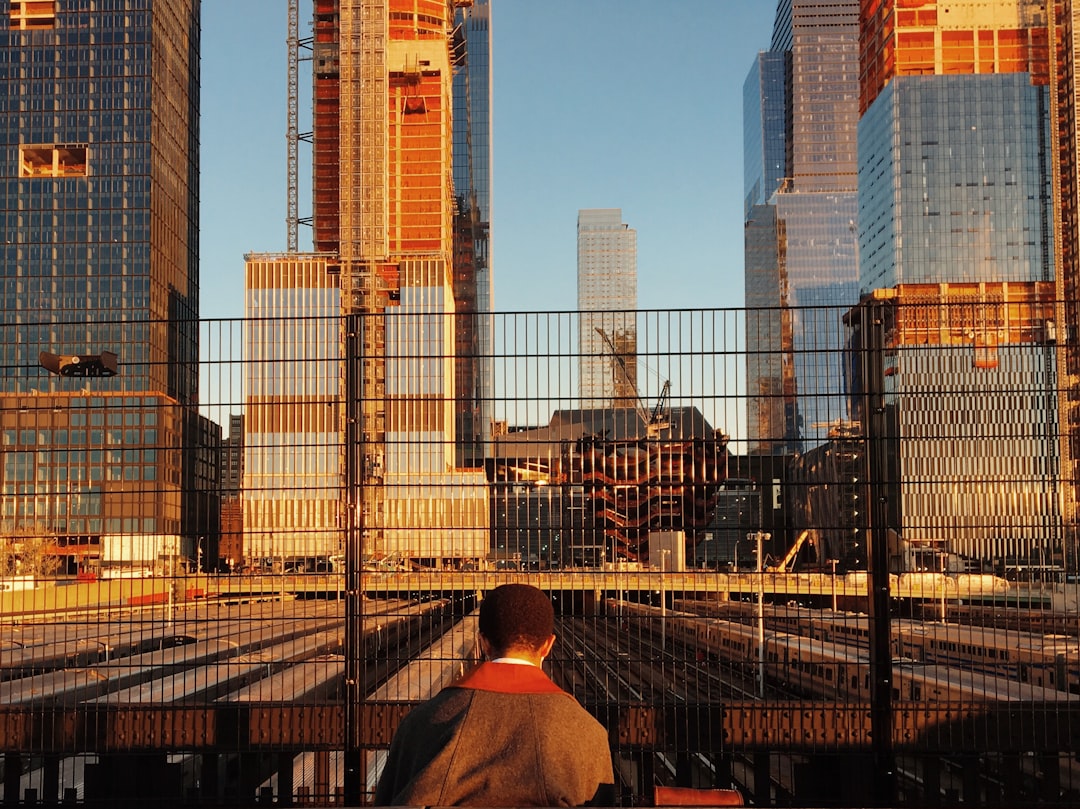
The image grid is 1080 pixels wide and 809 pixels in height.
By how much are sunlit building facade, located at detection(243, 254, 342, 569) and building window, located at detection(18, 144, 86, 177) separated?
100663mm

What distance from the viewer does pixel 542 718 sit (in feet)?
10.8

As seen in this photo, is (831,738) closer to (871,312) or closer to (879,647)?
(879,647)

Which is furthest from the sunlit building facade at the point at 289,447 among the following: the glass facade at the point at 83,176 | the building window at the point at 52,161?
the building window at the point at 52,161

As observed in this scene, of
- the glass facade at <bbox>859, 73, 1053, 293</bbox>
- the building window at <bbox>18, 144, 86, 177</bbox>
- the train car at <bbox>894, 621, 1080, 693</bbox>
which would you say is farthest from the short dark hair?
the glass facade at <bbox>859, 73, 1053, 293</bbox>

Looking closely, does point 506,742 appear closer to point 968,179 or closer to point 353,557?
point 353,557

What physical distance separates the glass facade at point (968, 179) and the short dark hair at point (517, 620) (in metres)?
113

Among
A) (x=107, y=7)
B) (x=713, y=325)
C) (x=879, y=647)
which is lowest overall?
(x=879, y=647)

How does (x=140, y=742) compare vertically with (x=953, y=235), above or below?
below

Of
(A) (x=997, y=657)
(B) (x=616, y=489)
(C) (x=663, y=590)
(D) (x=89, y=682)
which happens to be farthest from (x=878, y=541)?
(D) (x=89, y=682)

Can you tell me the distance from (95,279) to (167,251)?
782 centimetres

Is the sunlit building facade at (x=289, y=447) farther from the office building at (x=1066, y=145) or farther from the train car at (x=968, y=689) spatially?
the office building at (x=1066, y=145)

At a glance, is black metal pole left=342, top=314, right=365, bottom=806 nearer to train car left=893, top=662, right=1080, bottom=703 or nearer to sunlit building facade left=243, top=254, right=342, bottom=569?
sunlit building facade left=243, top=254, right=342, bottom=569

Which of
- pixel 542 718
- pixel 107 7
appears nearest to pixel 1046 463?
pixel 542 718

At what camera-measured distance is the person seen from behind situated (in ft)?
10.7
